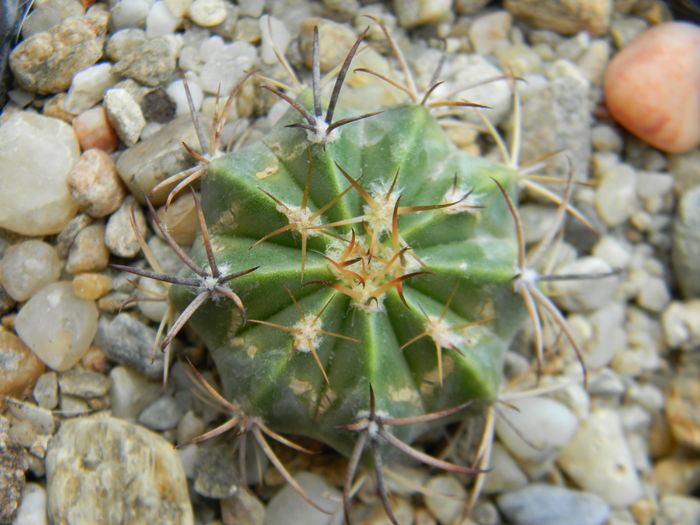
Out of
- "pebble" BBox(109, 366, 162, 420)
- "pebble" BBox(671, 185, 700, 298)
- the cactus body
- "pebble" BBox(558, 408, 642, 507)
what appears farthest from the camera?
"pebble" BBox(671, 185, 700, 298)

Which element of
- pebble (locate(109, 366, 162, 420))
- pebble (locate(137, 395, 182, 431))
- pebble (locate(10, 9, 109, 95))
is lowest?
pebble (locate(137, 395, 182, 431))

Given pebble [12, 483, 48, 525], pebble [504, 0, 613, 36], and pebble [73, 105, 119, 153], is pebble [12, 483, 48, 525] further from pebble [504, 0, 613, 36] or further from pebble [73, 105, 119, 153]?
pebble [504, 0, 613, 36]

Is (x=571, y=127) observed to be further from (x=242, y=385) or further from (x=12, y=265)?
(x=12, y=265)

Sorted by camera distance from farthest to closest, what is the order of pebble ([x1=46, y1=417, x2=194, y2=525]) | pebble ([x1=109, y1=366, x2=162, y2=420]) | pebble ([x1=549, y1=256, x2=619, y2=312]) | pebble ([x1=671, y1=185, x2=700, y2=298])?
pebble ([x1=671, y1=185, x2=700, y2=298])
pebble ([x1=549, y1=256, x2=619, y2=312])
pebble ([x1=109, y1=366, x2=162, y2=420])
pebble ([x1=46, y1=417, x2=194, y2=525])

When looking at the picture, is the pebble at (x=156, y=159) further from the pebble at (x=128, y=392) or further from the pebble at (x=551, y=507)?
the pebble at (x=551, y=507)

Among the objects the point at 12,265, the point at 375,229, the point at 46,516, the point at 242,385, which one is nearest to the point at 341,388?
the point at 242,385

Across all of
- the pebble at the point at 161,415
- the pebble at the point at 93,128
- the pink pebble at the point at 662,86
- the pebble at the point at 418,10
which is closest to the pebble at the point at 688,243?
the pink pebble at the point at 662,86

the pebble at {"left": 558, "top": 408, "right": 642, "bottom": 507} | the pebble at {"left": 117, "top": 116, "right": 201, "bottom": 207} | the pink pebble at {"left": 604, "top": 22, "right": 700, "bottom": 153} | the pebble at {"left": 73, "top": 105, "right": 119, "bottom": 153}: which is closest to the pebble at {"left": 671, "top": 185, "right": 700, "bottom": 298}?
the pink pebble at {"left": 604, "top": 22, "right": 700, "bottom": 153}
